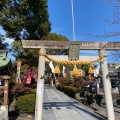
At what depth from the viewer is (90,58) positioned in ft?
37.7

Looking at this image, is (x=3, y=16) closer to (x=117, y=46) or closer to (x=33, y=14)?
(x=33, y=14)

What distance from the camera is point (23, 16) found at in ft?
55.6

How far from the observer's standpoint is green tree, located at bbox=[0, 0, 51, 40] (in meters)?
16.8

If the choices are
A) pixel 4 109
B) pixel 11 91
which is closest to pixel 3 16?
pixel 11 91

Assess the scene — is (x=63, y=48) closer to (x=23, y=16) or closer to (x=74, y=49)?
(x=74, y=49)

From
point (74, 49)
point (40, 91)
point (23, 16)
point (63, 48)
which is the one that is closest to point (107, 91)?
point (74, 49)

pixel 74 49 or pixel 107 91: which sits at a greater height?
pixel 74 49

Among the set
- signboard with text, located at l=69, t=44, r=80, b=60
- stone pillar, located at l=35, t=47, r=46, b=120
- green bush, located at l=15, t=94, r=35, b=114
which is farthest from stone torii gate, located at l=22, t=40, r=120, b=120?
green bush, located at l=15, t=94, r=35, b=114

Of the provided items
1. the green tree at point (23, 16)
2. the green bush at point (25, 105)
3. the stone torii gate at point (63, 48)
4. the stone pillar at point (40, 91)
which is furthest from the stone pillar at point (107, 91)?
the green tree at point (23, 16)

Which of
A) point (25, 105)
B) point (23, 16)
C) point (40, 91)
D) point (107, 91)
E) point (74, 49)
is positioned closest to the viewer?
point (40, 91)

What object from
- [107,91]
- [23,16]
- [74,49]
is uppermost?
[23,16]

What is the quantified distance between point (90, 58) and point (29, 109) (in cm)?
377

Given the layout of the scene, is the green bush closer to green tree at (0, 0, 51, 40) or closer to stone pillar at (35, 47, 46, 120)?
stone pillar at (35, 47, 46, 120)

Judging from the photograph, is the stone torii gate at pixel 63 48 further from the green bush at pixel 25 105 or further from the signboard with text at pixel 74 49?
the green bush at pixel 25 105
